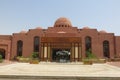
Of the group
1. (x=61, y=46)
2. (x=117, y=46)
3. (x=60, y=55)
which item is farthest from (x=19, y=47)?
(x=117, y=46)

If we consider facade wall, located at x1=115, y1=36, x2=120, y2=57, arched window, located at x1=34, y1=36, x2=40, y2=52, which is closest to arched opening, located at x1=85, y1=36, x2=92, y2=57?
facade wall, located at x1=115, y1=36, x2=120, y2=57

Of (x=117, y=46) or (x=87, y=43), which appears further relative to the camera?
(x=87, y=43)

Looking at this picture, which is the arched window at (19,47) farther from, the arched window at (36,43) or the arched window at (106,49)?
the arched window at (106,49)

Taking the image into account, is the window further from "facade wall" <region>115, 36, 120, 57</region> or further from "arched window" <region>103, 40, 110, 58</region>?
"facade wall" <region>115, 36, 120, 57</region>

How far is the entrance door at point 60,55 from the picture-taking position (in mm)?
41494

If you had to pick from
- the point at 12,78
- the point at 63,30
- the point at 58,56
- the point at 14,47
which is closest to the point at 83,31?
the point at 63,30

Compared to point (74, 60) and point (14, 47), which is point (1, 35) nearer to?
point (14, 47)

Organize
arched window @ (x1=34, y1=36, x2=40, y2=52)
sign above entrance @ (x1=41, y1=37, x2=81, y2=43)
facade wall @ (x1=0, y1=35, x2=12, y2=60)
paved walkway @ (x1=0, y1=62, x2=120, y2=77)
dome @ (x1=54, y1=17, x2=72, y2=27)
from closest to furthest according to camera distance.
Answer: paved walkway @ (x1=0, y1=62, x2=120, y2=77) → sign above entrance @ (x1=41, y1=37, x2=81, y2=43) → facade wall @ (x1=0, y1=35, x2=12, y2=60) → arched window @ (x1=34, y1=36, x2=40, y2=52) → dome @ (x1=54, y1=17, x2=72, y2=27)

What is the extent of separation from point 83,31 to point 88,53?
5770 millimetres

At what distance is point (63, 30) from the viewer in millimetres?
46281

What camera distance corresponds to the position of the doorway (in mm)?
41447

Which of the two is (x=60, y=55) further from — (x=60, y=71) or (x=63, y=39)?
(x=60, y=71)

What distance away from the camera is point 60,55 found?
43.1 metres

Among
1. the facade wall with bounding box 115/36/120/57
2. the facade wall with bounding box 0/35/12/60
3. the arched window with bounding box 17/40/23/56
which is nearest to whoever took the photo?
the facade wall with bounding box 0/35/12/60
